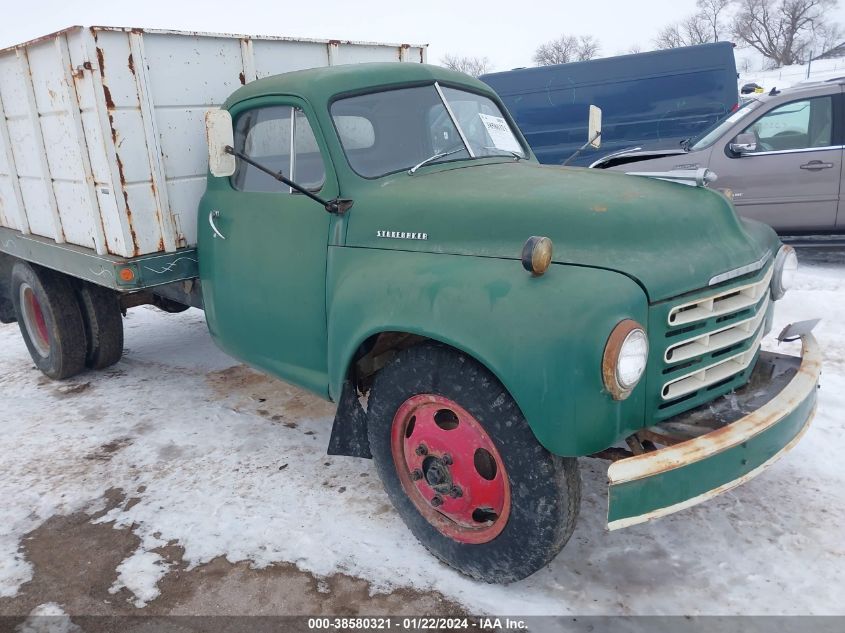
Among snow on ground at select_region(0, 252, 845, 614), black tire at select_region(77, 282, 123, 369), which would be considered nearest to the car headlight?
snow on ground at select_region(0, 252, 845, 614)

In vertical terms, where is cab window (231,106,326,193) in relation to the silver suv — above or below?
above

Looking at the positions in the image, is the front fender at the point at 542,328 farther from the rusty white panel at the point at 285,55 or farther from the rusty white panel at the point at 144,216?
the rusty white panel at the point at 285,55

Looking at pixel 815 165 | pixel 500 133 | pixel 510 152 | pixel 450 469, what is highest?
pixel 500 133

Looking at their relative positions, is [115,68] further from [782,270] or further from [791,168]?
[791,168]

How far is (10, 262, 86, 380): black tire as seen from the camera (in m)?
4.88

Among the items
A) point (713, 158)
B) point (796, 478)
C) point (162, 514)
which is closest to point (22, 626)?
point (162, 514)

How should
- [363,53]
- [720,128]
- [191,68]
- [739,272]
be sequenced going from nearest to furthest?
1. [739,272]
2. [191,68]
3. [363,53]
4. [720,128]

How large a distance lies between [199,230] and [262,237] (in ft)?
2.25

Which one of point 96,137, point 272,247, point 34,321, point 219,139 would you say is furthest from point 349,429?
point 34,321

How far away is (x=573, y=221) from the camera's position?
2.50 m

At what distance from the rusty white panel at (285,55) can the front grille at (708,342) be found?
10.0 feet

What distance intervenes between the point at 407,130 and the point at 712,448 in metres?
2.04

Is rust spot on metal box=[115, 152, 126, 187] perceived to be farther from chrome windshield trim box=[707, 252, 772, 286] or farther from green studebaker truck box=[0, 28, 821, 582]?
chrome windshield trim box=[707, 252, 772, 286]

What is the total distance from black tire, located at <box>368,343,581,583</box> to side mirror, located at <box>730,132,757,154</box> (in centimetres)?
552
